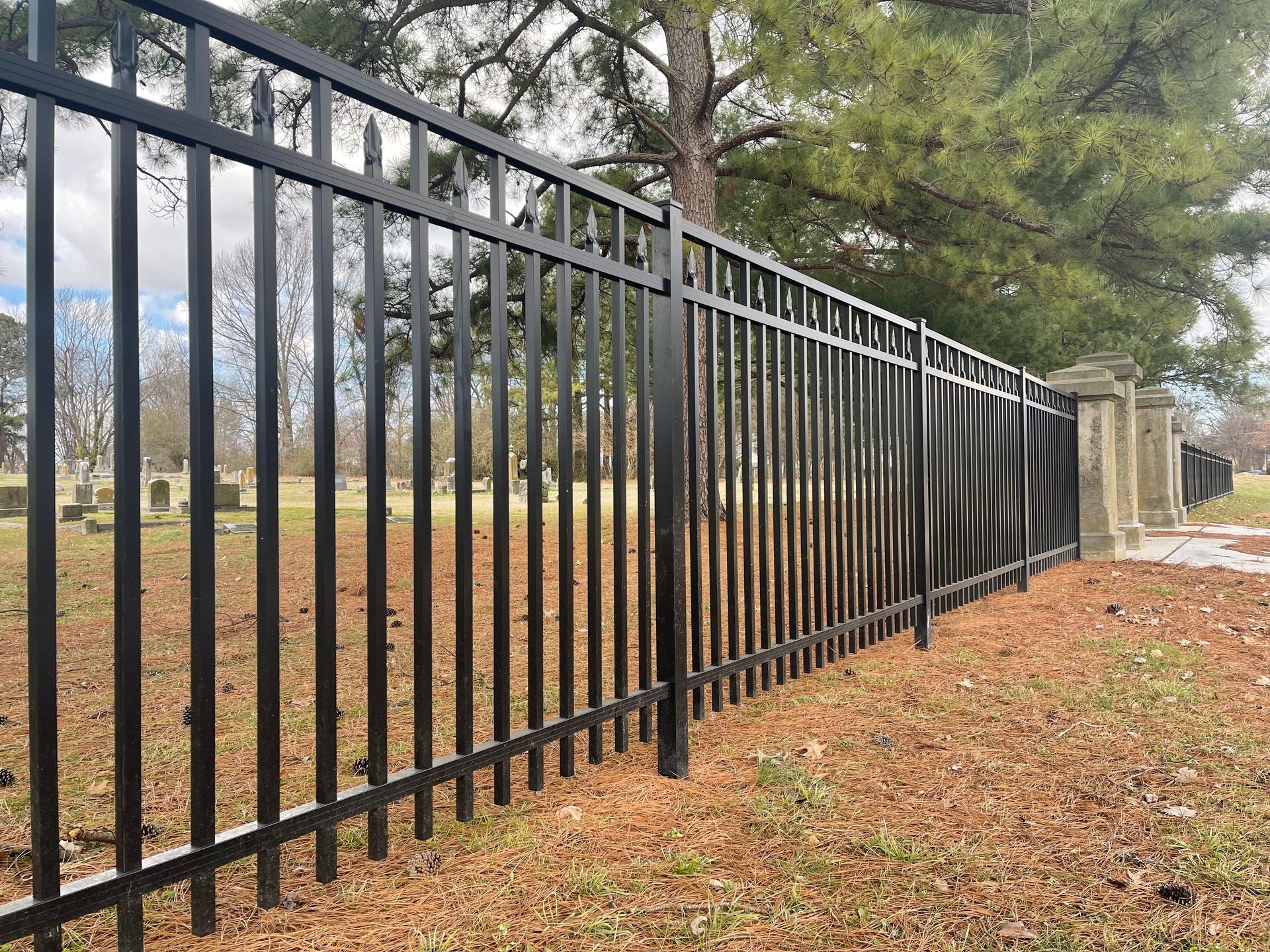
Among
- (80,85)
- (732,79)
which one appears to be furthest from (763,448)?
(732,79)

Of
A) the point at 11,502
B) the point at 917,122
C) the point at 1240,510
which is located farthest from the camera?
the point at 1240,510

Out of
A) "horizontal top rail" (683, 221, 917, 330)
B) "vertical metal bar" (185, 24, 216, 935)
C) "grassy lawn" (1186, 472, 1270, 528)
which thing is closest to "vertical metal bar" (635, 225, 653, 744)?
"horizontal top rail" (683, 221, 917, 330)

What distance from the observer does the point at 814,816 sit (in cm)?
231

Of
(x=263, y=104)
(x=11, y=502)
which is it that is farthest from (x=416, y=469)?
(x=11, y=502)

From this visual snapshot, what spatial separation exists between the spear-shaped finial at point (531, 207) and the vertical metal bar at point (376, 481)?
0.42m

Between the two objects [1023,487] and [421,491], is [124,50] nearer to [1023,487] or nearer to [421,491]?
[421,491]

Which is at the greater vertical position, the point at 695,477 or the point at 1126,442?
the point at 1126,442

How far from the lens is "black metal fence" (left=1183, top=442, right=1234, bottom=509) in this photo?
60.3ft

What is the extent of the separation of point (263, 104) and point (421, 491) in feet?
3.11

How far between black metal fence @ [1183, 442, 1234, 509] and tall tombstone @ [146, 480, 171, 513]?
21.5 m

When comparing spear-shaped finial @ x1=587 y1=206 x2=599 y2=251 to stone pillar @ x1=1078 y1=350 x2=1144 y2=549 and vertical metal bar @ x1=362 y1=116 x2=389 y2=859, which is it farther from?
stone pillar @ x1=1078 y1=350 x2=1144 y2=549

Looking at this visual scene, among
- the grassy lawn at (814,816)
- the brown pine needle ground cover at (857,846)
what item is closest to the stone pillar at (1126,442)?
the grassy lawn at (814,816)

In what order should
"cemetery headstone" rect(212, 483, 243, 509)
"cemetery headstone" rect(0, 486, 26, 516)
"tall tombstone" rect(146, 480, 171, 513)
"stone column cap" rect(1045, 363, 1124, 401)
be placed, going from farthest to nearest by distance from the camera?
"tall tombstone" rect(146, 480, 171, 513)
"cemetery headstone" rect(212, 483, 243, 509)
"cemetery headstone" rect(0, 486, 26, 516)
"stone column cap" rect(1045, 363, 1124, 401)

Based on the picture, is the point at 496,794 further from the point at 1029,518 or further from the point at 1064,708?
the point at 1029,518
